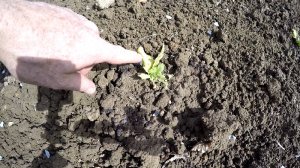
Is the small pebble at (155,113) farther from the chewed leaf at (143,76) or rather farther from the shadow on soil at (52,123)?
the shadow on soil at (52,123)

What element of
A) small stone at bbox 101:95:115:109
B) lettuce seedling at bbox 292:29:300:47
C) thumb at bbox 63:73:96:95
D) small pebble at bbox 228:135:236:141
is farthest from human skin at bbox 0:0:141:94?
lettuce seedling at bbox 292:29:300:47

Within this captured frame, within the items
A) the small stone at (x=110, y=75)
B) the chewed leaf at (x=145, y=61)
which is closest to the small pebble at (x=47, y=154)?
the small stone at (x=110, y=75)

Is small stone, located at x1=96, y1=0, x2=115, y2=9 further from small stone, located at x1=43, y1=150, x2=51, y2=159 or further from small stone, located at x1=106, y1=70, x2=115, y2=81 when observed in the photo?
small stone, located at x1=43, y1=150, x2=51, y2=159

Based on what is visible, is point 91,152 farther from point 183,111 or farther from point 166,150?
point 183,111

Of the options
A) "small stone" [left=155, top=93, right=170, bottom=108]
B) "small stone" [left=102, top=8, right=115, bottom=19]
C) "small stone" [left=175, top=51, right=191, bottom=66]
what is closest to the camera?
"small stone" [left=155, top=93, right=170, bottom=108]

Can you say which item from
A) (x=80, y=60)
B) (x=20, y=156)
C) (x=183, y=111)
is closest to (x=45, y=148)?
(x=20, y=156)
